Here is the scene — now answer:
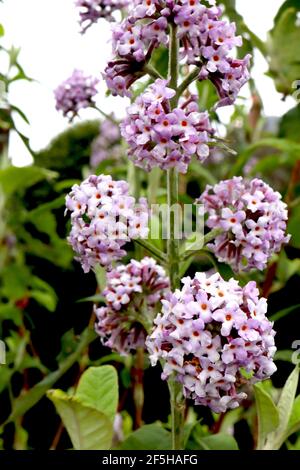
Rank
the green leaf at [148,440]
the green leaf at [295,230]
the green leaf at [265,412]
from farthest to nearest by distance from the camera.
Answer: the green leaf at [295,230] → the green leaf at [148,440] → the green leaf at [265,412]

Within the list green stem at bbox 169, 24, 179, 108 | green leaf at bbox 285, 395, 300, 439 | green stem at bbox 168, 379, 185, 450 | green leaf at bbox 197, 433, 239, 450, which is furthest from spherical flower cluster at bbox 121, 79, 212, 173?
green leaf at bbox 197, 433, 239, 450

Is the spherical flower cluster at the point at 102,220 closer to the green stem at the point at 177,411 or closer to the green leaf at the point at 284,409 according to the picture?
the green stem at the point at 177,411

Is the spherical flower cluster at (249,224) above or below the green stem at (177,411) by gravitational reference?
above

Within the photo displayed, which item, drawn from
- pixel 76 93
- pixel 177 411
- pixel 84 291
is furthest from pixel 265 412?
Answer: pixel 84 291

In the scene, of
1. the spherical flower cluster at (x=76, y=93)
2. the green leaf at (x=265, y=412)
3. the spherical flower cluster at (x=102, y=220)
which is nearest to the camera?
the spherical flower cluster at (x=102, y=220)

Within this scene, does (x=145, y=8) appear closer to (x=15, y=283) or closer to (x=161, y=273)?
(x=161, y=273)

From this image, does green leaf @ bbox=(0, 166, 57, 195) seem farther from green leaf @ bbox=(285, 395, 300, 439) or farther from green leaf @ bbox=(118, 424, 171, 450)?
green leaf @ bbox=(285, 395, 300, 439)

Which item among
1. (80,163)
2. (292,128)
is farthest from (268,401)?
(80,163)

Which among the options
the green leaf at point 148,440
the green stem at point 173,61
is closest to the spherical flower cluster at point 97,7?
the green stem at point 173,61
